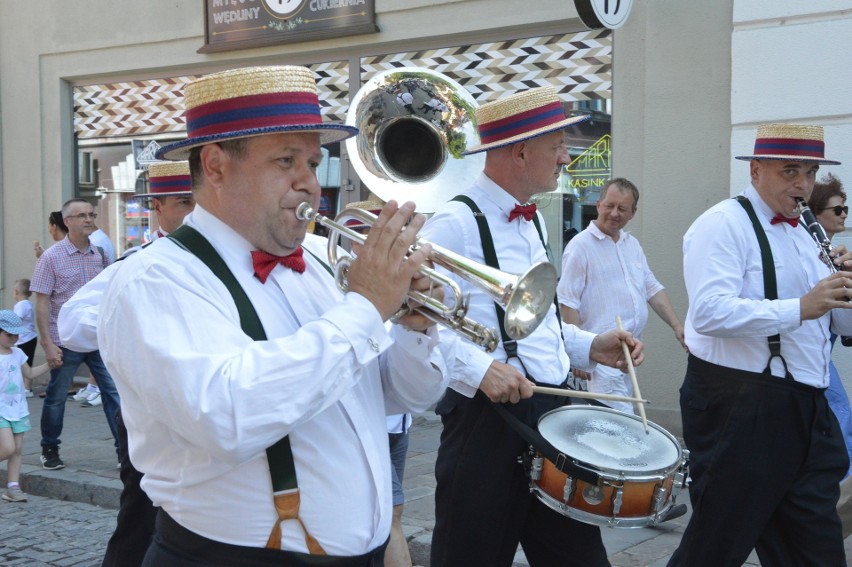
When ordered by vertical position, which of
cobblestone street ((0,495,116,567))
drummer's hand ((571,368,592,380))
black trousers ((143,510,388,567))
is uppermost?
black trousers ((143,510,388,567))

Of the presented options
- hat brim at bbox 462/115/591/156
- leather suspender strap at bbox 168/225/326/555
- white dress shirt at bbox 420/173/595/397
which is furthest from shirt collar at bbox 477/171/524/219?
leather suspender strap at bbox 168/225/326/555

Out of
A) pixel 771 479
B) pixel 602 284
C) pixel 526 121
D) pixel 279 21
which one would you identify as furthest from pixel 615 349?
pixel 279 21

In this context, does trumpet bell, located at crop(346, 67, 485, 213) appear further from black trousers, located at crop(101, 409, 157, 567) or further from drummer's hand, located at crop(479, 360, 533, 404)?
black trousers, located at crop(101, 409, 157, 567)

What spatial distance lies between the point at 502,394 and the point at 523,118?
3.64 ft

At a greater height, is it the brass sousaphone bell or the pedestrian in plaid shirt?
the brass sousaphone bell

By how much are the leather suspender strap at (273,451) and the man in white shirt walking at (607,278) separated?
15.9 feet

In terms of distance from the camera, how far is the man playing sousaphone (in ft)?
12.2

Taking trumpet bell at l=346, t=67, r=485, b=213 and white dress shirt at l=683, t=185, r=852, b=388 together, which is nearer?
white dress shirt at l=683, t=185, r=852, b=388

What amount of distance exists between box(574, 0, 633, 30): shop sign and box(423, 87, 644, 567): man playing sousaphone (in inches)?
130

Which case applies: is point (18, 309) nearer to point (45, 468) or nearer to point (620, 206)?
point (45, 468)

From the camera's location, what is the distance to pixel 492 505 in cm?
372

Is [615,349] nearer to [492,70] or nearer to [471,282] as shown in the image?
[471,282]

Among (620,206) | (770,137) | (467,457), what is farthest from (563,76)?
(467,457)

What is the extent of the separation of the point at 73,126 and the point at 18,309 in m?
2.84
